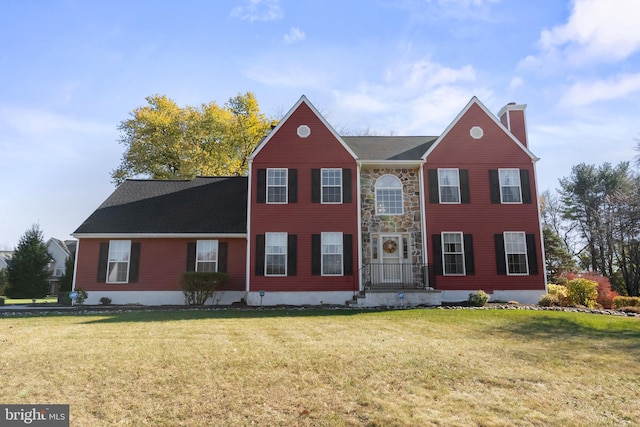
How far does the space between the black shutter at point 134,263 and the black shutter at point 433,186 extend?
1276 cm

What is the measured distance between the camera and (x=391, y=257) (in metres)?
17.2

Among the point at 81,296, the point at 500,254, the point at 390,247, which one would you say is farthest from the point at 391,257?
the point at 81,296

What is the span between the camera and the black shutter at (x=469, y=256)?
16734 mm

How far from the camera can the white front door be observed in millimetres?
16891

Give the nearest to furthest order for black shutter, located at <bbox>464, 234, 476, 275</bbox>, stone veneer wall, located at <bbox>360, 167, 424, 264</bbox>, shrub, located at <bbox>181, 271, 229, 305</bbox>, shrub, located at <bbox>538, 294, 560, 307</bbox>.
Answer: shrub, located at <bbox>538, 294, 560, 307</bbox> → shrub, located at <bbox>181, 271, 229, 305</bbox> → black shutter, located at <bbox>464, 234, 476, 275</bbox> → stone veneer wall, located at <bbox>360, 167, 424, 264</bbox>

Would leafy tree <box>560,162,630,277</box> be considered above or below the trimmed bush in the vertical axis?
above

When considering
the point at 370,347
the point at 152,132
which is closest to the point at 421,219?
the point at 370,347

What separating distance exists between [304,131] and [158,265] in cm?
854

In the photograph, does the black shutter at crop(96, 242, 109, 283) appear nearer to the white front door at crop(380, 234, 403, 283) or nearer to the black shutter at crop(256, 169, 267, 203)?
the black shutter at crop(256, 169, 267, 203)

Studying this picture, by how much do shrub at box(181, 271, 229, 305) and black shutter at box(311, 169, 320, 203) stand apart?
490cm

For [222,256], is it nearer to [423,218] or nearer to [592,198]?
[423,218]

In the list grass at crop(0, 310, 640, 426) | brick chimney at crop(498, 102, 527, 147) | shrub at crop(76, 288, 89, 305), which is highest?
brick chimney at crop(498, 102, 527, 147)

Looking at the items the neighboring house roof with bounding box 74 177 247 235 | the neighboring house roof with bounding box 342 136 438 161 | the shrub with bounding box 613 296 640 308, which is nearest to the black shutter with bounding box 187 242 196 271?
the neighboring house roof with bounding box 74 177 247 235

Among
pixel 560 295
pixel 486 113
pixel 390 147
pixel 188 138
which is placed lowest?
pixel 560 295
